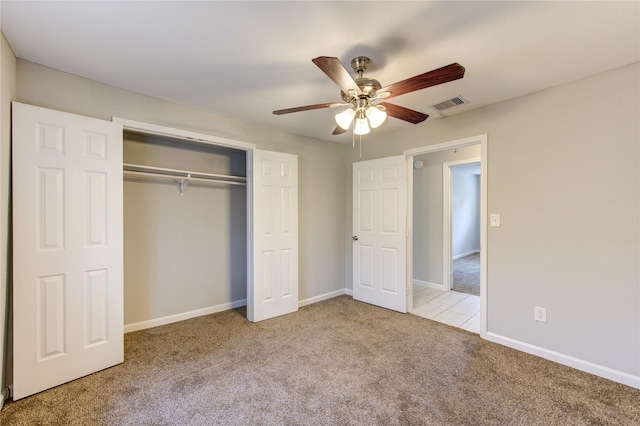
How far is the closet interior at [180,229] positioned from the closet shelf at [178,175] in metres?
0.01

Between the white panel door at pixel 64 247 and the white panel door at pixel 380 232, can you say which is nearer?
the white panel door at pixel 64 247

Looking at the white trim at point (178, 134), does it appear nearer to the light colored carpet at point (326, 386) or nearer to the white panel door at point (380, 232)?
the white panel door at point (380, 232)

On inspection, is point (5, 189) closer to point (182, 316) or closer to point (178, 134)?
point (178, 134)

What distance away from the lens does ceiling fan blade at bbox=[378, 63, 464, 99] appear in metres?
1.49

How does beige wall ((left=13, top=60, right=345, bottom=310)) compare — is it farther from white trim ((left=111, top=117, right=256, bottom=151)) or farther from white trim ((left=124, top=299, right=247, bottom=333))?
white trim ((left=124, top=299, right=247, bottom=333))

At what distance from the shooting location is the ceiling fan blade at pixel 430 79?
1.49 m

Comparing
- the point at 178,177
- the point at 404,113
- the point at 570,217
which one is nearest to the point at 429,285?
the point at 570,217

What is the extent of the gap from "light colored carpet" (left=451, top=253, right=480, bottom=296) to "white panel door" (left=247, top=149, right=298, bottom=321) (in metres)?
2.96

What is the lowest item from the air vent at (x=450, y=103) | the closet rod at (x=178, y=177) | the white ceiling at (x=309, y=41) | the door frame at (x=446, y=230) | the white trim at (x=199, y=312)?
the white trim at (x=199, y=312)

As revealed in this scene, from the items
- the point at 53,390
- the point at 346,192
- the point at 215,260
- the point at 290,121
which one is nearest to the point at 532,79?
the point at 290,121

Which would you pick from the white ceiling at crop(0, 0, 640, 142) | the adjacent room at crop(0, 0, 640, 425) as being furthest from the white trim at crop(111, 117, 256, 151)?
the white ceiling at crop(0, 0, 640, 142)

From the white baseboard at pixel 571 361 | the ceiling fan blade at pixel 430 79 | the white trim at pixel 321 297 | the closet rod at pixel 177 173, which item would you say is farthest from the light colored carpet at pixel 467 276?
the closet rod at pixel 177 173

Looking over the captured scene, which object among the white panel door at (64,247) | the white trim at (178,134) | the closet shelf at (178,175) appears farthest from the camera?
the closet shelf at (178,175)

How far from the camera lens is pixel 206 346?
2701 millimetres
